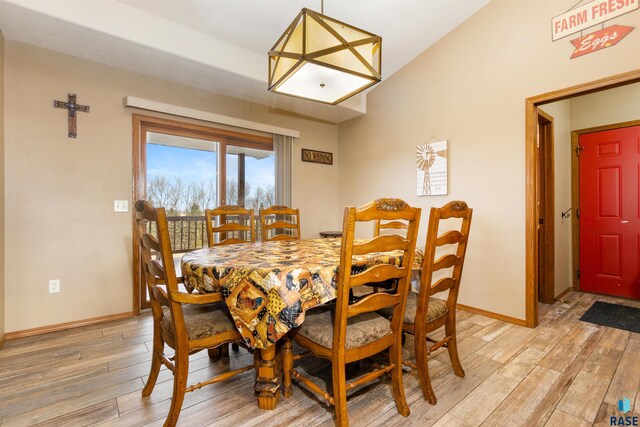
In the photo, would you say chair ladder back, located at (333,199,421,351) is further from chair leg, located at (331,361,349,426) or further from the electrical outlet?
the electrical outlet

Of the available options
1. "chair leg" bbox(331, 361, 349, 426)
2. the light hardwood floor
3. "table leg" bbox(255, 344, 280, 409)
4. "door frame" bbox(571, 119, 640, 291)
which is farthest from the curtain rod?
"door frame" bbox(571, 119, 640, 291)

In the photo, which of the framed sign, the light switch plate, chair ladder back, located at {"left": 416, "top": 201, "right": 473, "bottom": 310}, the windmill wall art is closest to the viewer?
chair ladder back, located at {"left": 416, "top": 201, "right": 473, "bottom": 310}

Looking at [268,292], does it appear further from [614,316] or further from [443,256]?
[614,316]

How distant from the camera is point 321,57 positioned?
1.68 meters

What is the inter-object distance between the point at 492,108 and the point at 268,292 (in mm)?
2858

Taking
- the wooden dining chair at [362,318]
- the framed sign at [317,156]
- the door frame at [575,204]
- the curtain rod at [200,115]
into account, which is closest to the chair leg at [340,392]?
the wooden dining chair at [362,318]

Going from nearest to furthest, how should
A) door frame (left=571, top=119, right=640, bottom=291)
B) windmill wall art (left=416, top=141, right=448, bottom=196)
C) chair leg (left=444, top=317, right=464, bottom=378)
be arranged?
chair leg (left=444, top=317, right=464, bottom=378) → windmill wall art (left=416, top=141, right=448, bottom=196) → door frame (left=571, top=119, right=640, bottom=291)

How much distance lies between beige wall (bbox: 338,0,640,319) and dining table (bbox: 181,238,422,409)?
6.29 ft

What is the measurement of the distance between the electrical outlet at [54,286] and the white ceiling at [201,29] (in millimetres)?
2010

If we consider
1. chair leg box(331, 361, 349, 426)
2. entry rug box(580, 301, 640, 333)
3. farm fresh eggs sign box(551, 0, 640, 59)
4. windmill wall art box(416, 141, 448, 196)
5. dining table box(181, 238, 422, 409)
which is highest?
farm fresh eggs sign box(551, 0, 640, 59)

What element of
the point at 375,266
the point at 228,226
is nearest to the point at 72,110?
the point at 228,226

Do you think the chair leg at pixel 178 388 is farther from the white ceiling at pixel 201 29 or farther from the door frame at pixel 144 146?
the white ceiling at pixel 201 29

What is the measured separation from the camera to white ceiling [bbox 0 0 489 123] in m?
2.32

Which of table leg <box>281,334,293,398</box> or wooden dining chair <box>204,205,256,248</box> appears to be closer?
table leg <box>281,334,293,398</box>
